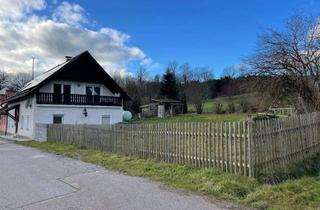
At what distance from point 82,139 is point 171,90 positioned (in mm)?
52621

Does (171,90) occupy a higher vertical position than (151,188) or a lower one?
higher

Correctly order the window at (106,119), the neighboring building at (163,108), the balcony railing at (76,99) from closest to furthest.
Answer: the balcony railing at (76,99) < the window at (106,119) < the neighboring building at (163,108)

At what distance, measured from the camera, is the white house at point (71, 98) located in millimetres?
28328

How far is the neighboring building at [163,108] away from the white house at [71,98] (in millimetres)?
25827

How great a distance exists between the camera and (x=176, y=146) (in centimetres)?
1065

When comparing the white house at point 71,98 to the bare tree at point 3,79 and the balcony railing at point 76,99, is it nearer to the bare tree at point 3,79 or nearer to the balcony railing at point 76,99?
the balcony railing at point 76,99

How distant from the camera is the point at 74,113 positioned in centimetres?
3030

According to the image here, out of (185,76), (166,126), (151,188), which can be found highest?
(185,76)

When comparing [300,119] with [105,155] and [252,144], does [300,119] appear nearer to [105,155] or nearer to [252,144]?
[252,144]

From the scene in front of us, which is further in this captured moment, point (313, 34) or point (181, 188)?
point (313, 34)

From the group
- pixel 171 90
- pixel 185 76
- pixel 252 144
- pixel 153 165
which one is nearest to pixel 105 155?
pixel 153 165

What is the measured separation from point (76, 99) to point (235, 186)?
2497cm

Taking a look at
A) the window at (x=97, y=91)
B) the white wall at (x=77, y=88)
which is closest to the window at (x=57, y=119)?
the white wall at (x=77, y=88)

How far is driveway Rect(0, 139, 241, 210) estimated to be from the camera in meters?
6.49
